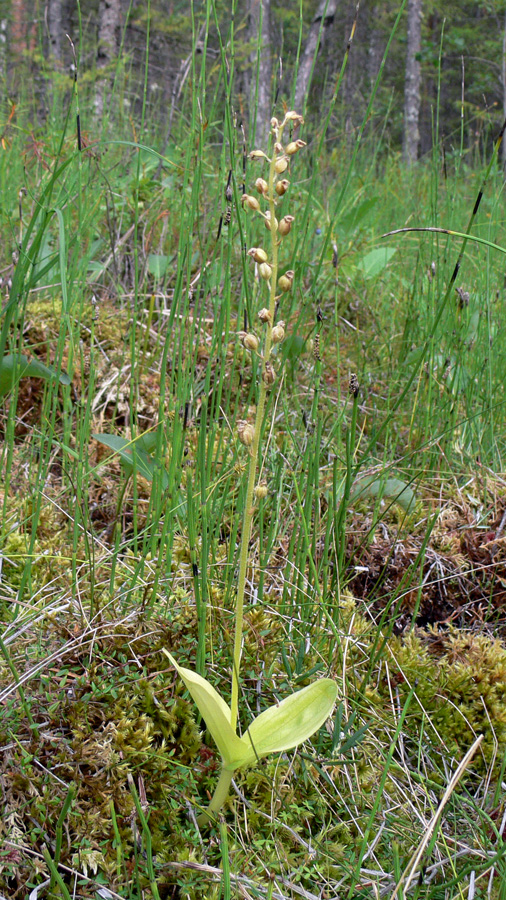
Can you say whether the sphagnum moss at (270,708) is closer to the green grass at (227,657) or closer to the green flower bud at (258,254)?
the green flower bud at (258,254)

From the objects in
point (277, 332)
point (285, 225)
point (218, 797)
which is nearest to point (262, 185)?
point (285, 225)

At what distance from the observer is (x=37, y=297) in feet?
6.61

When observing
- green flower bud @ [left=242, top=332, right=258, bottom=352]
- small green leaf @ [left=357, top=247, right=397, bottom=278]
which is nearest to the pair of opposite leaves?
green flower bud @ [left=242, top=332, right=258, bottom=352]

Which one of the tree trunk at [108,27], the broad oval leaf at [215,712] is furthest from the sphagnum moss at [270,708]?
the tree trunk at [108,27]

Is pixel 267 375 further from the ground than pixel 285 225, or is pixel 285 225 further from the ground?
pixel 285 225

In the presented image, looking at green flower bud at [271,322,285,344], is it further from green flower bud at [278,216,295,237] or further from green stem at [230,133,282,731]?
green flower bud at [278,216,295,237]

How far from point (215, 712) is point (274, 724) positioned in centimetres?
11

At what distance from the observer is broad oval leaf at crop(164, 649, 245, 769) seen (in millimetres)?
738

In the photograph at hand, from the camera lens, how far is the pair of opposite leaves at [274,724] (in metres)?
0.76

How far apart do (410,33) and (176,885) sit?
46.4 feet

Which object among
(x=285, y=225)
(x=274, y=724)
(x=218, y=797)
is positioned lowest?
(x=218, y=797)

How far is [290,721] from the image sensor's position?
79cm

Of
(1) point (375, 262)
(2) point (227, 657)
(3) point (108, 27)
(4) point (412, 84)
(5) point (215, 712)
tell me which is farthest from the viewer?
(4) point (412, 84)

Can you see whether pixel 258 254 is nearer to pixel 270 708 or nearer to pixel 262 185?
pixel 262 185
